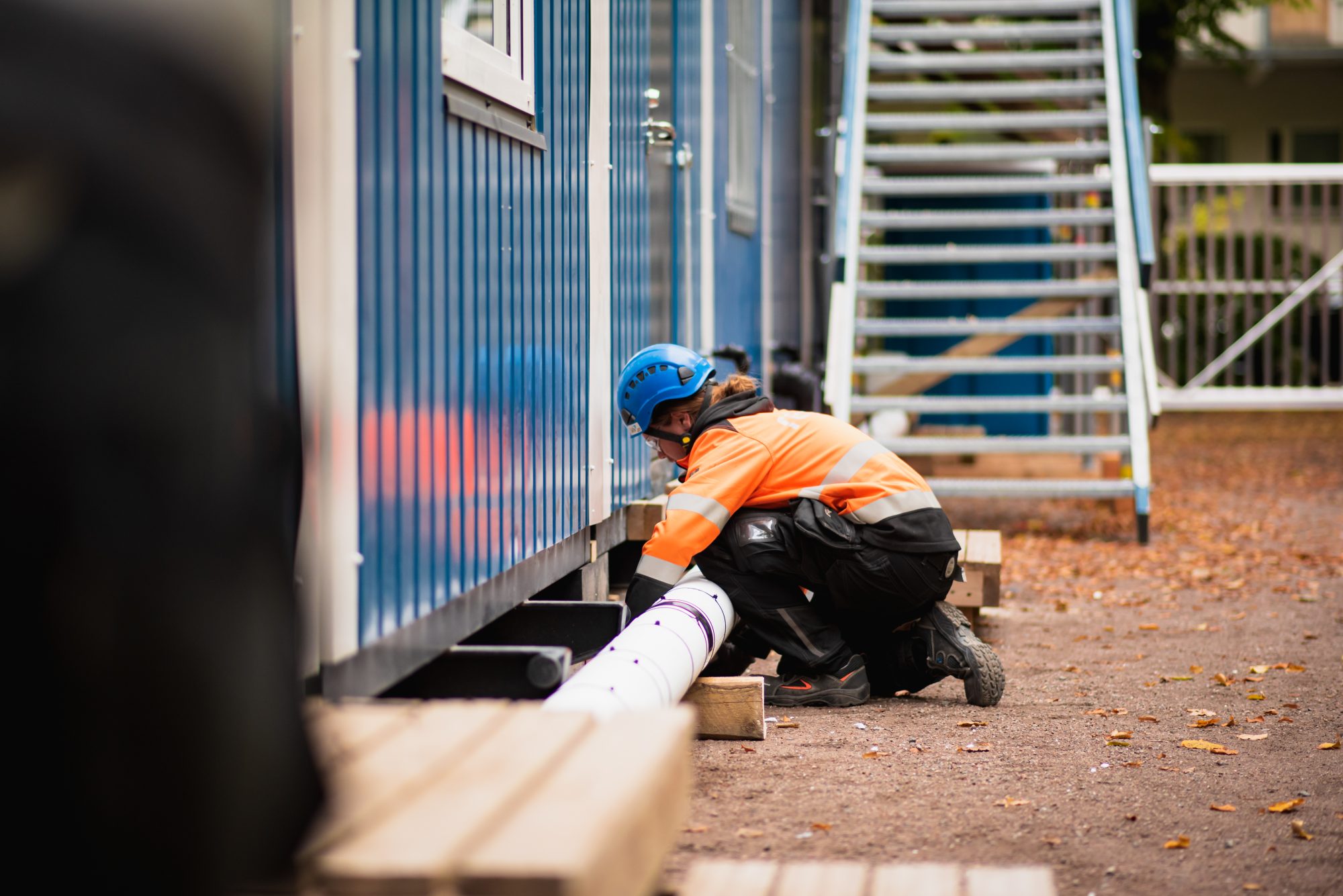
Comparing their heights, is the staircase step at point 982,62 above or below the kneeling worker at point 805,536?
above

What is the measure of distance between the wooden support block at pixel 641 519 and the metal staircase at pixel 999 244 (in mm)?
3782

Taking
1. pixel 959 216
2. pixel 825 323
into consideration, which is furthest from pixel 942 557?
pixel 825 323

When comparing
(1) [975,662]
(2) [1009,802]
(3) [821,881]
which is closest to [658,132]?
(1) [975,662]

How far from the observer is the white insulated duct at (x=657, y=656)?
371 cm

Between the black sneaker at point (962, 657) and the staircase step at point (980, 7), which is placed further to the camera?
the staircase step at point (980, 7)

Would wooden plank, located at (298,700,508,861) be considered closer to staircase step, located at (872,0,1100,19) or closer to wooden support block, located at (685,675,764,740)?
wooden support block, located at (685,675,764,740)

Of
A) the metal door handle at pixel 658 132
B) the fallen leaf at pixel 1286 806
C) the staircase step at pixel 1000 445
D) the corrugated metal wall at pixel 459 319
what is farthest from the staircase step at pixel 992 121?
the fallen leaf at pixel 1286 806

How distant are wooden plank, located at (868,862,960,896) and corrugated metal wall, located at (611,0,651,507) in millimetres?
3825

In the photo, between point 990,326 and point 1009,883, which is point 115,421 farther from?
point 990,326

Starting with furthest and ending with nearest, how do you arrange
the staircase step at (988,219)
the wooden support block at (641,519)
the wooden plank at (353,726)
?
1. the staircase step at (988,219)
2. the wooden support block at (641,519)
3. the wooden plank at (353,726)

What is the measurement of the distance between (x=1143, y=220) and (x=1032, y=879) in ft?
28.7

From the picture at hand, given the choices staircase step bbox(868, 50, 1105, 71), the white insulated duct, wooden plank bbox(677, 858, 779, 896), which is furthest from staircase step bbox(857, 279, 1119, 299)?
wooden plank bbox(677, 858, 779, 896)

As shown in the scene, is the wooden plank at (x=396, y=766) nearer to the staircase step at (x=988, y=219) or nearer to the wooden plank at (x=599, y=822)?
the wooden plank at (x=599, y=822)

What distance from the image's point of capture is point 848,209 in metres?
11.1
